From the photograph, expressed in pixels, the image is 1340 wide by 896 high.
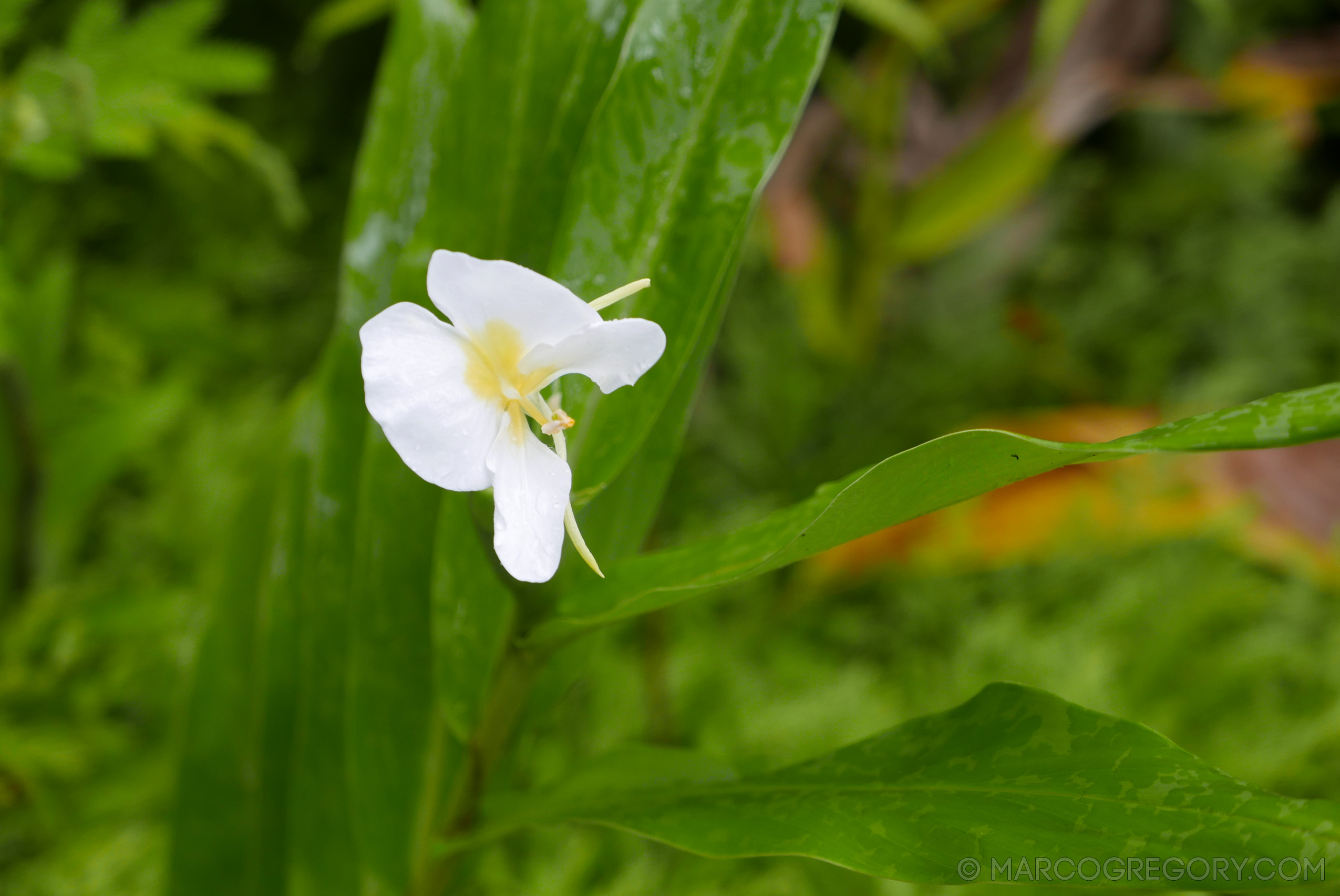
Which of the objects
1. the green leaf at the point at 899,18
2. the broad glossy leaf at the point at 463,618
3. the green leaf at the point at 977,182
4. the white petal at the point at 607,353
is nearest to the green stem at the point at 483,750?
the broad glossy leaf at the point at 463,618

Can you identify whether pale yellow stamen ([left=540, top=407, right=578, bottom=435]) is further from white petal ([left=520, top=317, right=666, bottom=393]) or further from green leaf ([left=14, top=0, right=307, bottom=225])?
green leaf ([left=14, top=0, right=307, bottom=225])

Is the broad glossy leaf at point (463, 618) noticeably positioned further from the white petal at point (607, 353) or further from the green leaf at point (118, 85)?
the green leaf at point (118, 85)

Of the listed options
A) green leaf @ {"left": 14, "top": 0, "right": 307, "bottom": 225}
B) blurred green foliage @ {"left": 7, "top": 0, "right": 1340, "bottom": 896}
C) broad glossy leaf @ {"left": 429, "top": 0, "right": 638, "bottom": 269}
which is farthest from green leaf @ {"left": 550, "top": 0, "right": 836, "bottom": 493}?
green leaf @ {"left": 14, "top": 0, "right": 307, "bottom": 225}

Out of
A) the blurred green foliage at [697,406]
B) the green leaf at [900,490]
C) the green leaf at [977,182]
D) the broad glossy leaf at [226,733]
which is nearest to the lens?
the green leaf at [900,490]

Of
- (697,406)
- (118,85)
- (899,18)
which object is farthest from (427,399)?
(697,406)

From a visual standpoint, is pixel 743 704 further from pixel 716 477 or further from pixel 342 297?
pixel 342 297

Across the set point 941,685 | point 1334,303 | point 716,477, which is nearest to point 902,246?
point 716,477
